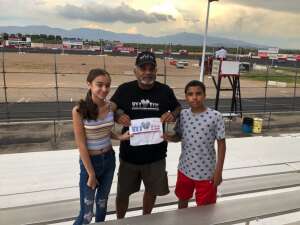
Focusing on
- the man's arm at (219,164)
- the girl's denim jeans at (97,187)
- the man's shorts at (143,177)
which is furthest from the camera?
the man's shorts at (143,177)

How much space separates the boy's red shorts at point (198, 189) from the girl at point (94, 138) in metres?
0.68

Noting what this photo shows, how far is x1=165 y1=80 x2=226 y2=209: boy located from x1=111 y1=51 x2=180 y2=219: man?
152mm

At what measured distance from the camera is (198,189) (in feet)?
10.5

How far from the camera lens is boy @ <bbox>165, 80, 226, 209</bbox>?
10.1ft

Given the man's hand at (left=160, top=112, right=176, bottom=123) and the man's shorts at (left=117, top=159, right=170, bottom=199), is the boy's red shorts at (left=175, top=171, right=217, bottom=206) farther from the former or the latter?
the man's hand at (left=160, top=112, right=176, bottom=123)

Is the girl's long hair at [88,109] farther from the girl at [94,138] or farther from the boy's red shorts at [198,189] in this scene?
the boy's red shorts at [198,189]

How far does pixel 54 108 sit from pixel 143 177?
52.0ft

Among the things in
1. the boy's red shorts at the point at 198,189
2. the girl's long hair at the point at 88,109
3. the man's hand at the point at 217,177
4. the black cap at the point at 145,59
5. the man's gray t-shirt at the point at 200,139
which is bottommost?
the boy's red shorts at the point at 198,189

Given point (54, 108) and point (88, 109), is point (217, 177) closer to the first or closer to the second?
point (88, 109)

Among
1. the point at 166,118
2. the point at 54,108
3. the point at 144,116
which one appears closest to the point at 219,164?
the point at 166,118

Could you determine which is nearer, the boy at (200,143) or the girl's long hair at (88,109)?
the girl's long hair at (88,109)

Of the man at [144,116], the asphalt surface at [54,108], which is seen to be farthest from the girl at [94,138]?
the asphalt surface at [54,108]

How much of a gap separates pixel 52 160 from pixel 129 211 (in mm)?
2800

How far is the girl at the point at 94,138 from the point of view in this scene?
8.93 ft
